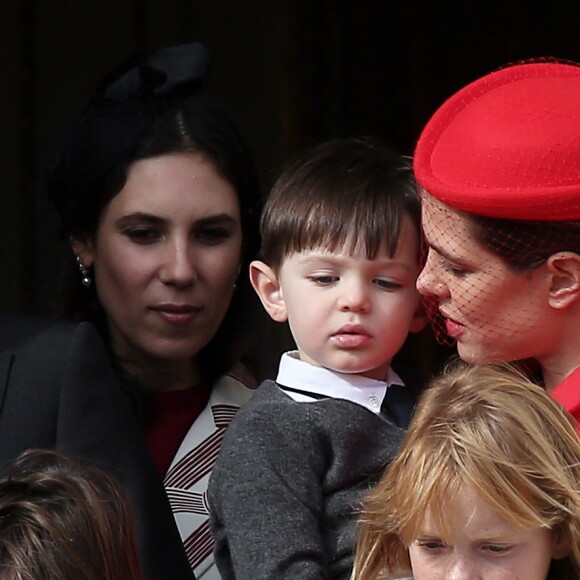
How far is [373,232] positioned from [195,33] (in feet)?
5.93

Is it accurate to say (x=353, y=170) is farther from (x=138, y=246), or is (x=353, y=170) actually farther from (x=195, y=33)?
(x=195, y=33)

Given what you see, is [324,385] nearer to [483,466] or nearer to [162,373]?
[483,466]

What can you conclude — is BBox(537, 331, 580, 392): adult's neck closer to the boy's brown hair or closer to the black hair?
the boy's brown hair

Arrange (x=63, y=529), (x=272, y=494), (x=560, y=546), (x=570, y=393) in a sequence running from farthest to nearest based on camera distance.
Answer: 1. (x=272, y=494)
2. (x=570, y=393)
3. (x=560, y=546)
4. (x=63, y=529)

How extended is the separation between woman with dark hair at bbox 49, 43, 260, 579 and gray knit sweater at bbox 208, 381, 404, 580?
0.52m

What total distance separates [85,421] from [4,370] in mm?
167

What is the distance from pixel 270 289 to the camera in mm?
2609

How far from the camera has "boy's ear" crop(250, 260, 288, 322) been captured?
2.59m

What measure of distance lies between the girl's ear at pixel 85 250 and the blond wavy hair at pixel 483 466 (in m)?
1.13

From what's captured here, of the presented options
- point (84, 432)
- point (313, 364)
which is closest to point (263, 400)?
point (313, 364)

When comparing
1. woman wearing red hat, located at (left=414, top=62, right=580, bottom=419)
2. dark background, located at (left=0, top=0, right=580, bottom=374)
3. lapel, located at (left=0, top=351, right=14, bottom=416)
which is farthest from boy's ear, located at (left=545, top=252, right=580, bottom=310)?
dark background, located at (left=0, top=0, right=580, bottom=374)

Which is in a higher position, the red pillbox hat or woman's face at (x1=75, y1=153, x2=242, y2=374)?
the red pillbox hat

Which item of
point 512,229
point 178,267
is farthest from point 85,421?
point 512,229

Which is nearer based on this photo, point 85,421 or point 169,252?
point 85,421
